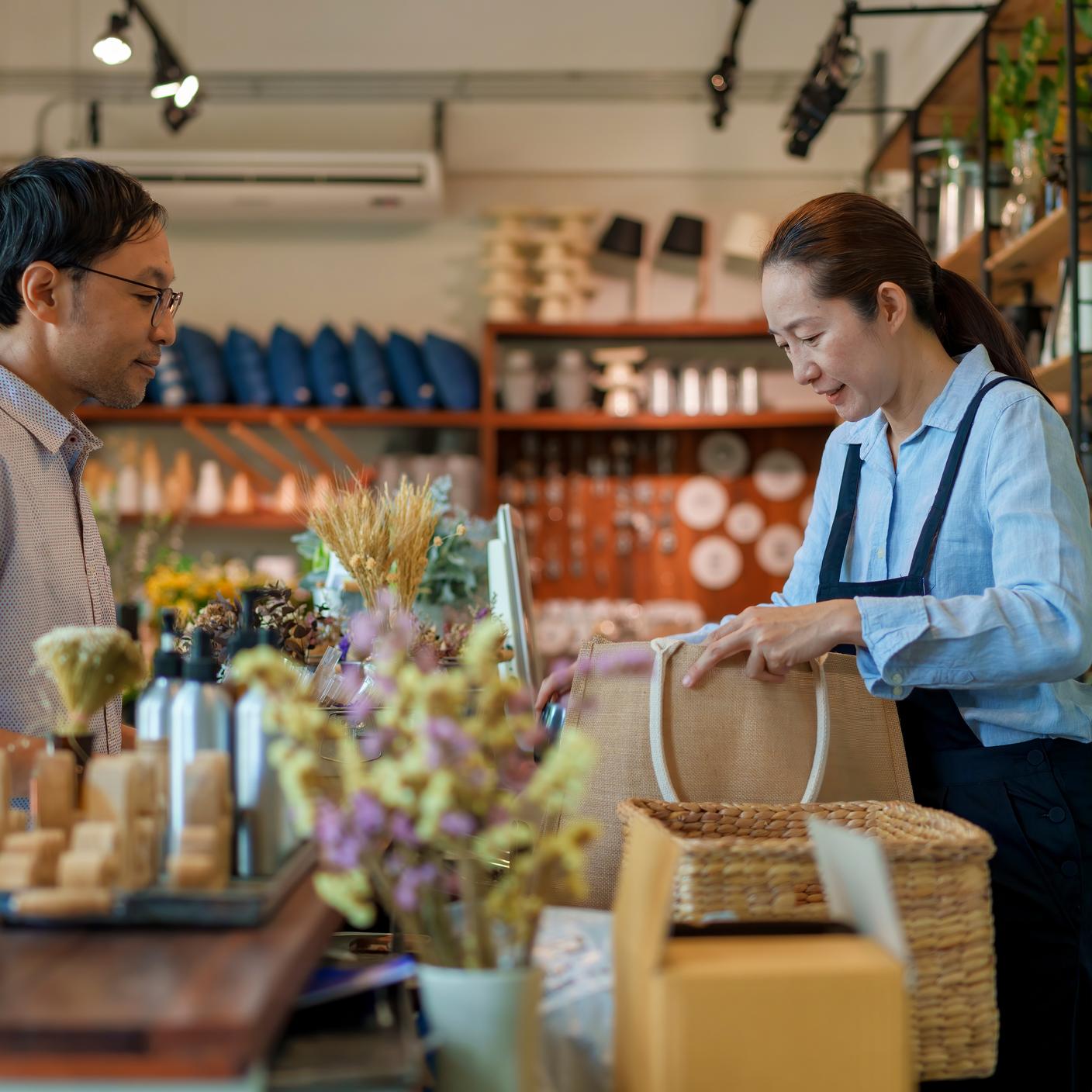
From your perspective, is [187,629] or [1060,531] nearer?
[1060,531]

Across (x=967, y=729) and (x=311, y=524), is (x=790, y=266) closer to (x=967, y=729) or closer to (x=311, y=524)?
(x=967, y=729)

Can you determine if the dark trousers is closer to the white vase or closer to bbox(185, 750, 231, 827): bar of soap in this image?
the white vase

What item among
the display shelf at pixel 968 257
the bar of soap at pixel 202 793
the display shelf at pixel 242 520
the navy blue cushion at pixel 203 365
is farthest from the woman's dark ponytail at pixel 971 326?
the navy blue cushion at pixel 203 365

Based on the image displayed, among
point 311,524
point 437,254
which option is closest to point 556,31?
point 437,254

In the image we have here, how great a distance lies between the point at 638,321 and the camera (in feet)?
20.0

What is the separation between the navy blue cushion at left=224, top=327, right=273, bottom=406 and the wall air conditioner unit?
679 millimetres

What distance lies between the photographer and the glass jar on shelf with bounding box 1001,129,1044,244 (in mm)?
3508

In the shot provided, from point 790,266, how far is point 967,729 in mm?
686

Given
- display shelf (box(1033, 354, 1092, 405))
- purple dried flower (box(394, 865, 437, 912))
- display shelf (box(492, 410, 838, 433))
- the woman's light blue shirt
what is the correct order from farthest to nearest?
display shelf (box(492, 410, 838, 433))
display shelf (box(1033, 354, 1092, 405))
the woman's light blue shirt
purple dried flower (box(394, 865, 437, 912))

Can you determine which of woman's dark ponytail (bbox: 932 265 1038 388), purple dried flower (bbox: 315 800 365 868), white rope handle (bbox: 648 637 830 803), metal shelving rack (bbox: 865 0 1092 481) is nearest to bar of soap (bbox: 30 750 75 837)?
purple dried flower (bbox: 315 800 365 868)

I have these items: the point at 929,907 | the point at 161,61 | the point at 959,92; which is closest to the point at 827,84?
the point at 959,92

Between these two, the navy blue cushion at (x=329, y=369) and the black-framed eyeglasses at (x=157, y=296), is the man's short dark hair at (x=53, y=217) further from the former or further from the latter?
the navy blue cushion at (x=329, y=369)

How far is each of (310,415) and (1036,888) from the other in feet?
16.0

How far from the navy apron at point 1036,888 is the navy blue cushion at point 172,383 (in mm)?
5017
